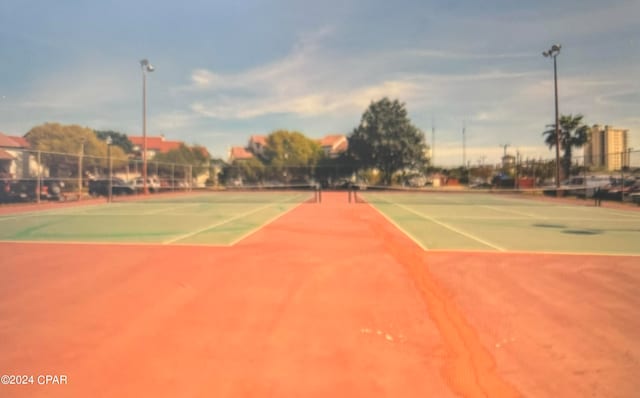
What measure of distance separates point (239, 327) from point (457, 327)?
7.95 ft

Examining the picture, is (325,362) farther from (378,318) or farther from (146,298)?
(146,298)

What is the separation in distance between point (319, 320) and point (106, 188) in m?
30.1

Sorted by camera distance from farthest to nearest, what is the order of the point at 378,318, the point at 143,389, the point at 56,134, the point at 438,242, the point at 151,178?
the point at 56,134, the point at 151,178, the point at 438,242, the point at 378,318, the point at 143,389

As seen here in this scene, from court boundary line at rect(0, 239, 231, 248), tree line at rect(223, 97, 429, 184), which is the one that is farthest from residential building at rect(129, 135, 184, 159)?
court boundary line at rect(0, 239, 231, 248)

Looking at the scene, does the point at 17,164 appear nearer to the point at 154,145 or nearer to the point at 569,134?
the point at 569,134

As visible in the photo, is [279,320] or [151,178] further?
[151,178]

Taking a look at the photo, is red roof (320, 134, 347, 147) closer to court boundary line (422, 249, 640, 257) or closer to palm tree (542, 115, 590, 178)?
palm tree (542, 115, 590, 178)

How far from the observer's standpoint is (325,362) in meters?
3.47

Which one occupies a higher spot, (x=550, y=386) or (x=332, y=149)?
(x=332, y=149)

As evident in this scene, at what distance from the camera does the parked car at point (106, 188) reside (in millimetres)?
28219

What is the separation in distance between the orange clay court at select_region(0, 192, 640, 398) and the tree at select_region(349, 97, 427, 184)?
115 feet

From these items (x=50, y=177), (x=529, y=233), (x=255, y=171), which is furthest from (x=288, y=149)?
(x=529, y=233)

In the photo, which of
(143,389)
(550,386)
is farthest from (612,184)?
(143,389)

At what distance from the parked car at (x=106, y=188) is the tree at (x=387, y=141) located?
2462 cm
